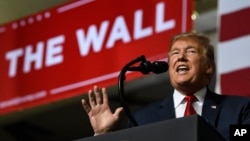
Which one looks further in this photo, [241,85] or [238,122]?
[241,85]

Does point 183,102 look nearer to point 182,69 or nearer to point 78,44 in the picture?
point 182,69

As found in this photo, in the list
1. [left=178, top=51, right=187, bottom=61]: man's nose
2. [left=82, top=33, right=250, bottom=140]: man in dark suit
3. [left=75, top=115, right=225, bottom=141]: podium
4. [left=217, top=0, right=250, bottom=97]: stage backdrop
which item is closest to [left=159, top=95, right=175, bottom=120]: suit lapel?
[left=82, top=33, right=250, bottom=140]: man in dark suit

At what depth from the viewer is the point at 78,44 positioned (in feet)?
13.0

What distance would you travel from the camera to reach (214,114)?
200 cm

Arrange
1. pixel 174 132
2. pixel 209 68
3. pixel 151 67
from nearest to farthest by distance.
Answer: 1. pixel 174 132
2. pixel 151 67
3. pixel 209 68

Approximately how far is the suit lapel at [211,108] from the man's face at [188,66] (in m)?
0.05

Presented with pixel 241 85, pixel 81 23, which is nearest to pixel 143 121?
pixel 241 85

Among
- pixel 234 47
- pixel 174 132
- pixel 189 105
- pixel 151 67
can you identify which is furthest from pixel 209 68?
pixel 234 47

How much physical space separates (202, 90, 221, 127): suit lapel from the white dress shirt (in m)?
0.02

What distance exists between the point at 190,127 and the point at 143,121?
63 cm

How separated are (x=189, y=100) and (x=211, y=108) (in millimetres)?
74

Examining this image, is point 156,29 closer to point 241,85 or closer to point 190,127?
point 241,85

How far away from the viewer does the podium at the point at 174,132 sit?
1416mm

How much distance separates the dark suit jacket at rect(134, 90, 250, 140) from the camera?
6.47 ft
